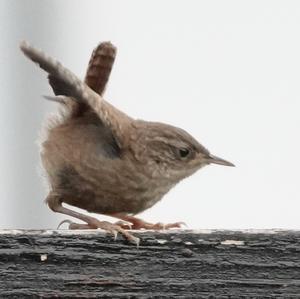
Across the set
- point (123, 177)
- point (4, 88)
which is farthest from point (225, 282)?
point (4, 88)

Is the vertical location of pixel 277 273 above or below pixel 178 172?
below

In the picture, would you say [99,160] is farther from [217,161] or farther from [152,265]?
[152,265]

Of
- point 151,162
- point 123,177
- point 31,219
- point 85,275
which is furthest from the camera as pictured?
point 31,219

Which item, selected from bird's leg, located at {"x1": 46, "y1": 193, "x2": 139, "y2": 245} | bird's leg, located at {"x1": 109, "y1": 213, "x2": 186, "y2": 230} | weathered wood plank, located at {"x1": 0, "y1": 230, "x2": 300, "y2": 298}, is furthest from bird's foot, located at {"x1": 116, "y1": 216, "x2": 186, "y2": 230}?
weathered wood plank, located at {"x1": 0, "y1": 230, "x2": 300, "y2": 298}

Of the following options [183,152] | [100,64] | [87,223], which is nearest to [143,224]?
[87,223]

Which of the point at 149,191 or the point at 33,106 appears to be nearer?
the point at 149,191

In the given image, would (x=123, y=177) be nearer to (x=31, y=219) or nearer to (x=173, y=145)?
(x=173, y=145)
